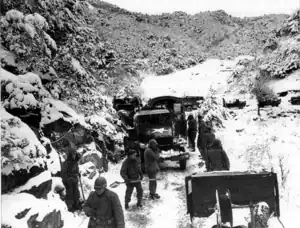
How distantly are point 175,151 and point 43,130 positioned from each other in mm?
5317

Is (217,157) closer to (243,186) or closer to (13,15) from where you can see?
(243,186)

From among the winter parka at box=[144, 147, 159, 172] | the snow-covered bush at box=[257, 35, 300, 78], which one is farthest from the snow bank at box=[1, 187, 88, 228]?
the snow-covered bush at box=[257, 35, 300, 78]

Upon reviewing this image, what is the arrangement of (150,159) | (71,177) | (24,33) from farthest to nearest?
(150,159), (71,177), (24,33)

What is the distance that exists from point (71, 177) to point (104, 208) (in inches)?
121

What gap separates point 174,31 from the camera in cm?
5650

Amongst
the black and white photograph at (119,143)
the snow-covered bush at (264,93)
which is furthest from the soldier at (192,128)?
the snow-covered bush at (264,93)

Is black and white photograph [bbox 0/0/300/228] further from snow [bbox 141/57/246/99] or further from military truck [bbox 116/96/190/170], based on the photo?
snow [bbox 141/57/246/99]

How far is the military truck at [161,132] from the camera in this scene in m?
12.2

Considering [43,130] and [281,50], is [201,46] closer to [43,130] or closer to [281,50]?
[281,50]

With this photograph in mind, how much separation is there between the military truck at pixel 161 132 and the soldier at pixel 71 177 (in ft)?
13.5

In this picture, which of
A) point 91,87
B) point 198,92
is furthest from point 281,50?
point 91,87

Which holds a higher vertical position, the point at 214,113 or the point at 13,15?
the point at 13,15

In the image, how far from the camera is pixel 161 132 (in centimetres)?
1291

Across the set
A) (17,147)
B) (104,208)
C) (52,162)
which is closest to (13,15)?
(17,147)
